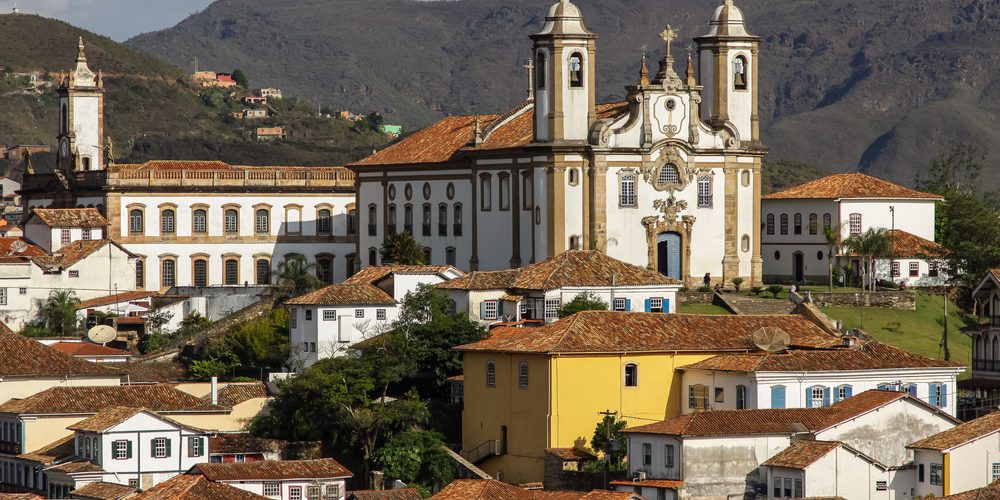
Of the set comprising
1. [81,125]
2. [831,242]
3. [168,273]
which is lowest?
[168,273]

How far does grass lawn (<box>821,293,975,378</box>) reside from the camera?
77375 millimetres

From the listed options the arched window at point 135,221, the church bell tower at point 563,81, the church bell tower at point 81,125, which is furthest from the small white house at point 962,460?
the church bell tower at point 81,125

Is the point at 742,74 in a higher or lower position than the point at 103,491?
higher

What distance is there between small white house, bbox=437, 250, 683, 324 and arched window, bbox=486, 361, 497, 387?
663cm

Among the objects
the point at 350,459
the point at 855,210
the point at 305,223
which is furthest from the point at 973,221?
the point at 350,459

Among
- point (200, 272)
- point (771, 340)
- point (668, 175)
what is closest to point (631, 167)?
point (668, 175)

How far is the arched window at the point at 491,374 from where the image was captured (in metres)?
68.1

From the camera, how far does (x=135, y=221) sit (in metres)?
98.1

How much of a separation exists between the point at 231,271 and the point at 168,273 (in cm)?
283

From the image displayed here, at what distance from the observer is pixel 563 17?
81562mm

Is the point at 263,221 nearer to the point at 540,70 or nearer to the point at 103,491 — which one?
the point at 540,70

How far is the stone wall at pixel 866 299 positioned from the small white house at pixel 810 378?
41.3 feet

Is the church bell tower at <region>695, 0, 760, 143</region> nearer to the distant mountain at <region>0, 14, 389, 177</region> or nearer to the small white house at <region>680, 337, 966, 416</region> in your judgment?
the small white house at <region>680, 337, 966, 416</region>

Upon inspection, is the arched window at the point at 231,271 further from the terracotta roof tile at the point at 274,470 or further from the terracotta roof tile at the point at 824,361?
the terracotta roof tile at the point at 824,361
